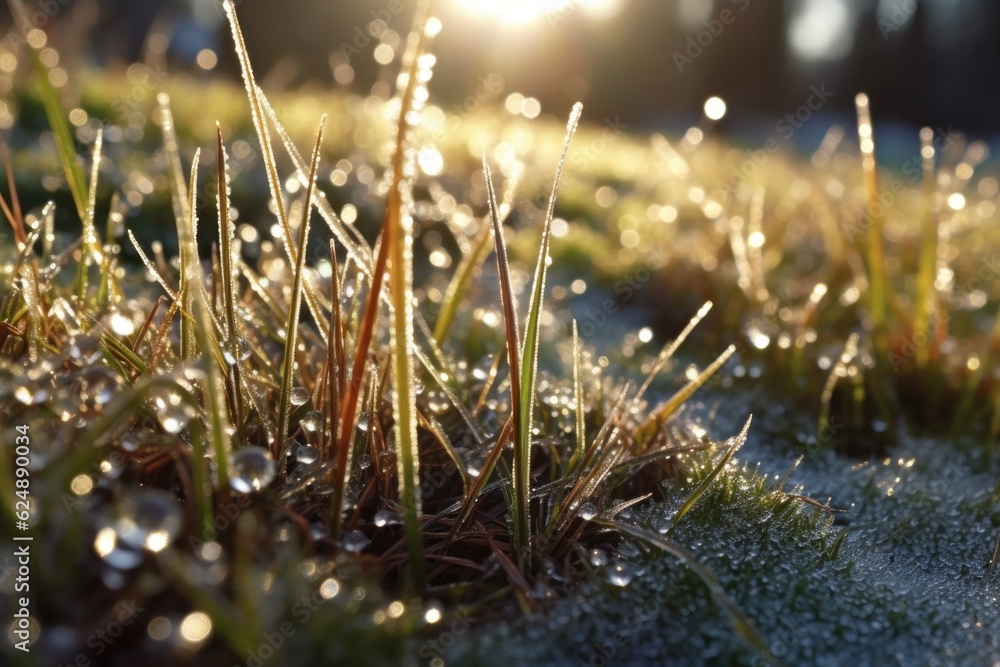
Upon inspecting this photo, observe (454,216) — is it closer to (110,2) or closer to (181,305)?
(181,305)

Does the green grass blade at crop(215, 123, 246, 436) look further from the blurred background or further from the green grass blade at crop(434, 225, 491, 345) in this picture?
the blurred background

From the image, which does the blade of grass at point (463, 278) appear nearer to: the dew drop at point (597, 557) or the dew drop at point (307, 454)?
the dew drop at point (307, 454)

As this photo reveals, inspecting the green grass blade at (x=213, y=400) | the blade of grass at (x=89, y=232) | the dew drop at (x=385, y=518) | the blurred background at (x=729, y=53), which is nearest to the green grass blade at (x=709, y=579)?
the dew drop at (x=385, y=518)

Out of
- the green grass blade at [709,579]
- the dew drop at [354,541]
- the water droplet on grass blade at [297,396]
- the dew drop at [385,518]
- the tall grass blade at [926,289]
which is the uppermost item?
the tall grass blade at [926,289]

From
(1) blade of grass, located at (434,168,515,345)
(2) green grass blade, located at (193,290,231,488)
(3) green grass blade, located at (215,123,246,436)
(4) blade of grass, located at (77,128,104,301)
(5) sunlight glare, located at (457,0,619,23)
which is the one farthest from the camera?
(5) sunlight glare, located at (457,0,619,23)

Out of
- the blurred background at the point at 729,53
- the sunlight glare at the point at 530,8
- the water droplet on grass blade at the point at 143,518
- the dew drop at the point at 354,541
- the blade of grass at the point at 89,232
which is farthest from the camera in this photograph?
the blurred background at the point at 729,53

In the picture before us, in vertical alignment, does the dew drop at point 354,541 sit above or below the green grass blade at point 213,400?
below

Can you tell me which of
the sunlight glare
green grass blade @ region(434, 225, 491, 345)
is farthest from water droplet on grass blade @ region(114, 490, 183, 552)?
the sunlight glare

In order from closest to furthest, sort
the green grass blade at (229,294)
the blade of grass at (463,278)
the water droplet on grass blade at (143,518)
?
the water droplet on grass blade at (143,518)
the green grass blade at (229,294)
the blade of grass at (463,278)

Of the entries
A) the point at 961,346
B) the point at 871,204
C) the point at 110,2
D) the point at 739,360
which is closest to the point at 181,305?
the point at 739,360
